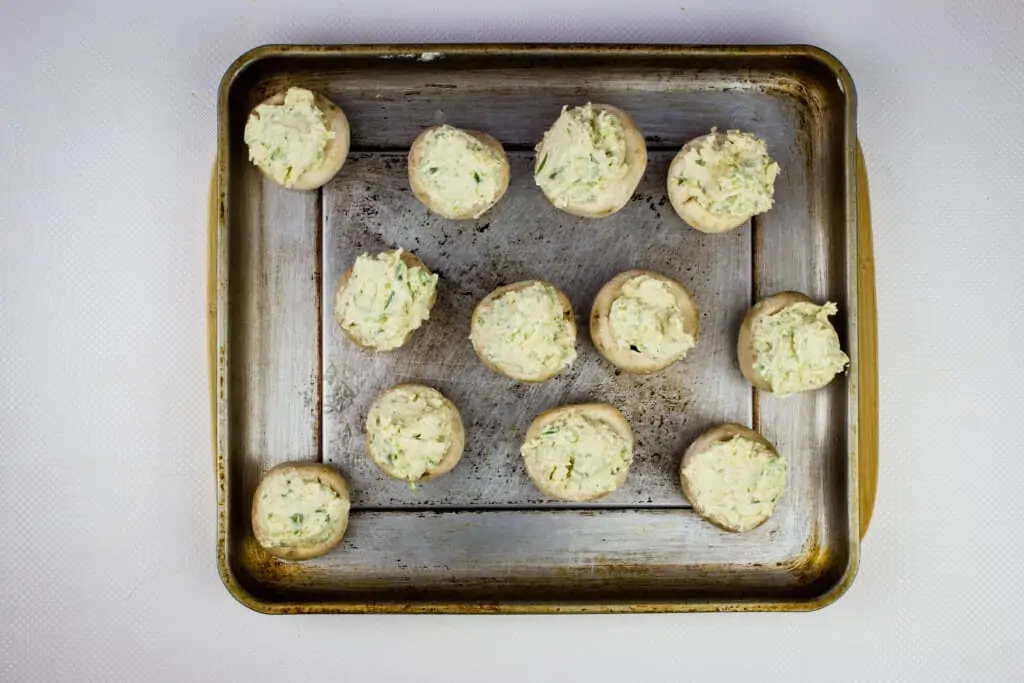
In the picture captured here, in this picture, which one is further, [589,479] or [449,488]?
[449,488]

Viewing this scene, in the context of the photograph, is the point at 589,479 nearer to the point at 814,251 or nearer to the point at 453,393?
the point at 453,393

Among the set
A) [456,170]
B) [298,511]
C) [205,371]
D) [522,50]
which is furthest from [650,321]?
[205,371]

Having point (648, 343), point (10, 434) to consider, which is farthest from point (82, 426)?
point (648, 343)

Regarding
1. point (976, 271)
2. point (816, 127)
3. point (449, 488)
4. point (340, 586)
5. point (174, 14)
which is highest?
point (174, 14)

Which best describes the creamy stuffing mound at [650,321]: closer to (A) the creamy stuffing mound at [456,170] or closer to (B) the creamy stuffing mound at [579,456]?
(B) the creamy stuffing mound at [579,456]

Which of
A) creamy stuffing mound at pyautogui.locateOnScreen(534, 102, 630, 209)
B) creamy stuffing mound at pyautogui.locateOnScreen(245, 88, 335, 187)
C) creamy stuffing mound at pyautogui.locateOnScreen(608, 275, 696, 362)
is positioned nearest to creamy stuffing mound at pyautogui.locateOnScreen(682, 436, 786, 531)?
creamy stuffing mound at pyautogui.locateOnScreen(608, 275, 696, 362)

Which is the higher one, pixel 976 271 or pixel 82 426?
pixel 976 271

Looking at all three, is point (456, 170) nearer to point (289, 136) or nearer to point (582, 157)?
point (582, 157)

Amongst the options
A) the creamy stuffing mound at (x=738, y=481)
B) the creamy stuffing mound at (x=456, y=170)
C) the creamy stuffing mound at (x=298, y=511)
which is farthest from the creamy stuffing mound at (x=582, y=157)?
the creamy stuffing mound at (x=298, y=511)
